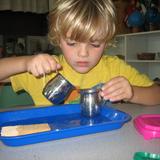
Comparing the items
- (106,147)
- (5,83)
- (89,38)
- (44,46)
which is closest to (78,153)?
(106,147)

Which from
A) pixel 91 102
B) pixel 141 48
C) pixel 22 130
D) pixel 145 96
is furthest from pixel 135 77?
pixel 141 48

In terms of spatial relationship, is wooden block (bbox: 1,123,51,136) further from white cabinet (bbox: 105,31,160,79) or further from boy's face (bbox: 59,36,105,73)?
white cabinet (bbox: 105,31,160,79)

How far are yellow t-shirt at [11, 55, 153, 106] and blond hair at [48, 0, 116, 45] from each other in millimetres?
178

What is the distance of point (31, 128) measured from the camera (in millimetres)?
516

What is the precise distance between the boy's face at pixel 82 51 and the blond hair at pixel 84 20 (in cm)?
2

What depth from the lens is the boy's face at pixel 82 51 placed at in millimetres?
798

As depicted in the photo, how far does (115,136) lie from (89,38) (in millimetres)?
374

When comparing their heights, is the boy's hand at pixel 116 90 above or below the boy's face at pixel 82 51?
below

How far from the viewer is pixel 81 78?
1.02 metres

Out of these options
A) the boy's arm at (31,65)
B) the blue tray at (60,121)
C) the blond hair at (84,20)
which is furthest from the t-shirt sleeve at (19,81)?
the blue tray at (60,121)

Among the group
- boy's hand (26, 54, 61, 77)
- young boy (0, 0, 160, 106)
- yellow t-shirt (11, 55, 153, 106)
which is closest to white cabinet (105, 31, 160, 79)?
yellow t-shirt (11, 55, 153, 106)

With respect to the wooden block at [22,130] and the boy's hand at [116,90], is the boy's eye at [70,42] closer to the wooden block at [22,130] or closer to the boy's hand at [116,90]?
the boy's hand at [116,90]

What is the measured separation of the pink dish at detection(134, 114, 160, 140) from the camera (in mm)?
494

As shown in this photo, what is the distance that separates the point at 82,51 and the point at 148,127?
0.36m
